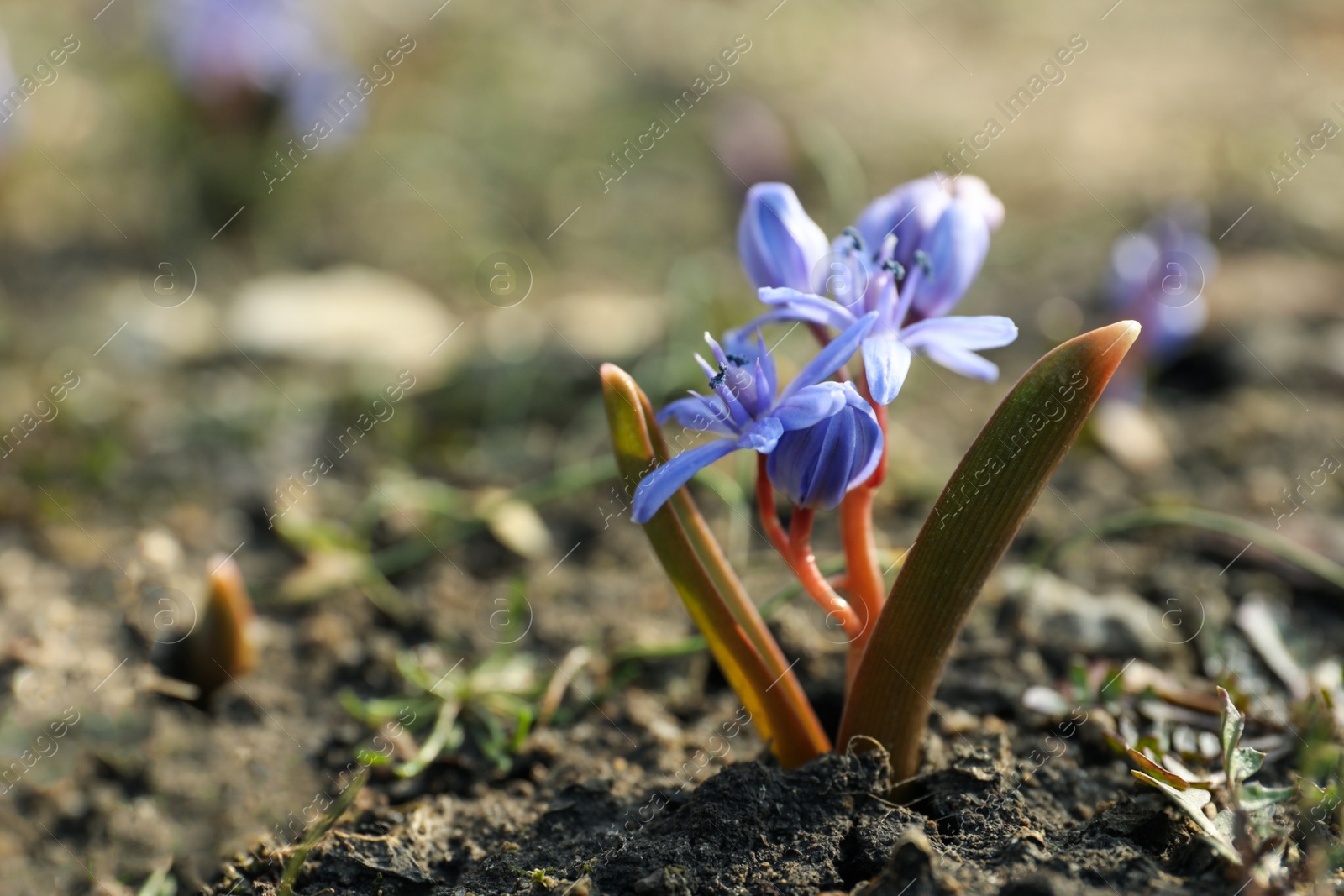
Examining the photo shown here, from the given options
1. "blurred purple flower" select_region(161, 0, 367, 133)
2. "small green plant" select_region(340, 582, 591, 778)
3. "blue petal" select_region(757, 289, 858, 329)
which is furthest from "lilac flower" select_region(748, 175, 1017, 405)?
"blurred purple flower" select_region(161, 0, 367, 133)

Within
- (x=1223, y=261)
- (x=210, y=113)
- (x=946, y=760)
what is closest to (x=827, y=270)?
(x=946, y=760)

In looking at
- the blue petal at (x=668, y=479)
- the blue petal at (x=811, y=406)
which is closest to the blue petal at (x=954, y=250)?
the blue petal at (x=811, y=406)

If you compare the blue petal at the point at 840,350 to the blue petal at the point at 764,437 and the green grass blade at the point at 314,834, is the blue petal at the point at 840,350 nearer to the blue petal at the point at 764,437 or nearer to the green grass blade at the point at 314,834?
the blue petal at the point at 764,437

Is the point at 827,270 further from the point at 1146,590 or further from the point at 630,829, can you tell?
the point at 1146,590

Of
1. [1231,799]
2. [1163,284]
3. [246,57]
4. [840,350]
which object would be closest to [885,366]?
[840,350]

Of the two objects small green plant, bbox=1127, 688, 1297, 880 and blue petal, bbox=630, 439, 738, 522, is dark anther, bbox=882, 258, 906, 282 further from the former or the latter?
small green plant, bbox=1127, 688, 1297, 880
